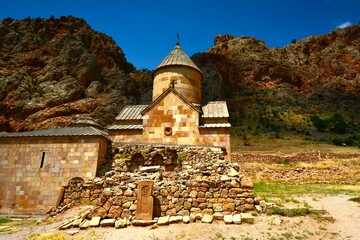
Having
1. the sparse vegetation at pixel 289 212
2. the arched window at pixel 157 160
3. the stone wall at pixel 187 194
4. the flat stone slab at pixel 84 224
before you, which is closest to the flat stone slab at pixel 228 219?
the stone wall at pixel 187 194

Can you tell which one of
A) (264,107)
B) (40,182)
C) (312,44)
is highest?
(312,44)

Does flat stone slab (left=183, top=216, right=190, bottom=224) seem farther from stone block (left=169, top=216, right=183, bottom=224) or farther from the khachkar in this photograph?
the khachkar

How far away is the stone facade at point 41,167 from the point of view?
29.5 ft

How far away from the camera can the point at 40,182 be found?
9180 mm

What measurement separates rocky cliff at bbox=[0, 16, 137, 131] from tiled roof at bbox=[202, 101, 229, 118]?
17586 mm

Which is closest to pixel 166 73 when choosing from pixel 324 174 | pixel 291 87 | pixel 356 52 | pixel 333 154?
pixel 324 174

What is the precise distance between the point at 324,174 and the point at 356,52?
2015 inches

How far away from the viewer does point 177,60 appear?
13242mm

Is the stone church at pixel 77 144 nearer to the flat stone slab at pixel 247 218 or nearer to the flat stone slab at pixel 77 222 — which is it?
the flat stone slab at pixel 77 222

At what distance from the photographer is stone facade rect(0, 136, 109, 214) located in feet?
29.5

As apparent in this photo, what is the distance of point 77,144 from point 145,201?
4768mm

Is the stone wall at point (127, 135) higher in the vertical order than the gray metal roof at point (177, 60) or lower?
lower

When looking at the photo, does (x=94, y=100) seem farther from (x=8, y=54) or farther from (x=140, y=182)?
(x=140, y=182)

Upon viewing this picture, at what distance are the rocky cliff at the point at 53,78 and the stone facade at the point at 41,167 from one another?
17667mm
